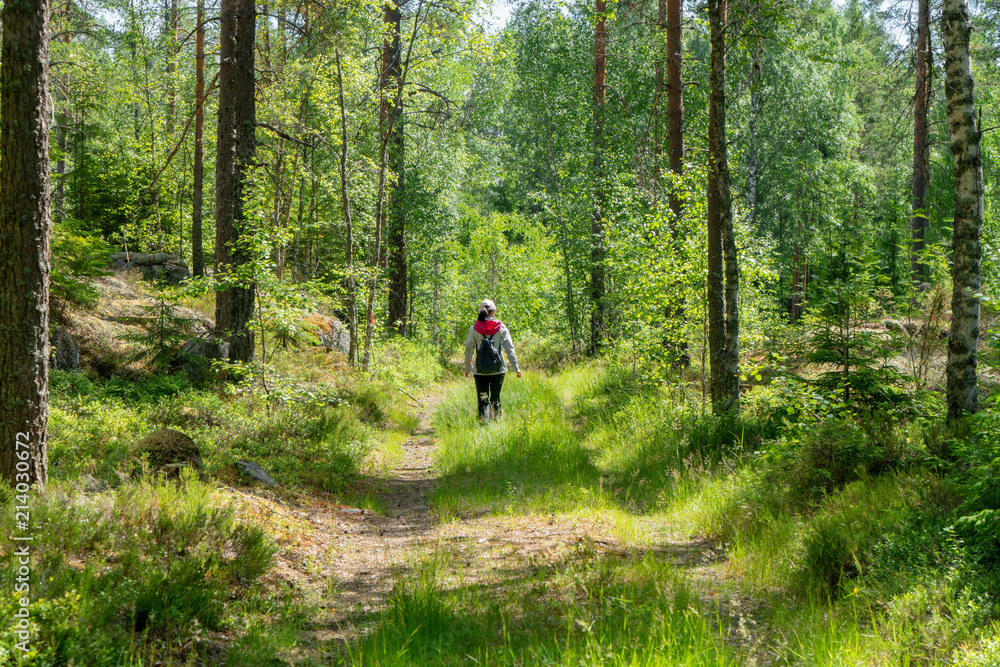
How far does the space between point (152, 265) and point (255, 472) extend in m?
14.0

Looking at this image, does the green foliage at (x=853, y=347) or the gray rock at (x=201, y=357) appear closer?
the green foliage at (x=853, y=347)

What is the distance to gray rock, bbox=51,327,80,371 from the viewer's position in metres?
9.72

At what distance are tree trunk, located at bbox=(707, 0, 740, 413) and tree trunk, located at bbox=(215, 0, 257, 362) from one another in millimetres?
6989

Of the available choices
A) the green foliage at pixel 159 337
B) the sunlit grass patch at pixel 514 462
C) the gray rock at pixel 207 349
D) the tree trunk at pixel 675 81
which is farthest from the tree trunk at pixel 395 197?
the sunlit grass patch at pixel 514 462

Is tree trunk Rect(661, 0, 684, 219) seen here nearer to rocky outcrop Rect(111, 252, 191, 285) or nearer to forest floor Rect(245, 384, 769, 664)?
forest floor Rect(245, 384, 769, 664)

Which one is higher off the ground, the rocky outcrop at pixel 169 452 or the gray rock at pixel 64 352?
the gray rock at pixel 64 352

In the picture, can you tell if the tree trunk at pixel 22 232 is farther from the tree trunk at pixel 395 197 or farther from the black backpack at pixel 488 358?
the tree trunk at pixel 395 197

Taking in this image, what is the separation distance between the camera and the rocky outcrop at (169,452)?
18.8 ft

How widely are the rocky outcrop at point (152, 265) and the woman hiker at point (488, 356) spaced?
11.3 meters

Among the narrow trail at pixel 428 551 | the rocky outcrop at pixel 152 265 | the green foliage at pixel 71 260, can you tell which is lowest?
the narrow trail at pixel 428 551

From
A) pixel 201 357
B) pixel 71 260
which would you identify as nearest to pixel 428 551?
pixel 201 357

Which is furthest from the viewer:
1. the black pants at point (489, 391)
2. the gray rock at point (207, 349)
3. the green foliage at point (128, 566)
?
the gray rock at point (207, 349)

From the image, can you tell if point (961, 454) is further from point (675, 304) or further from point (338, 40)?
point (338, 40)

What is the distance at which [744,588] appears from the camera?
4.36 meters
